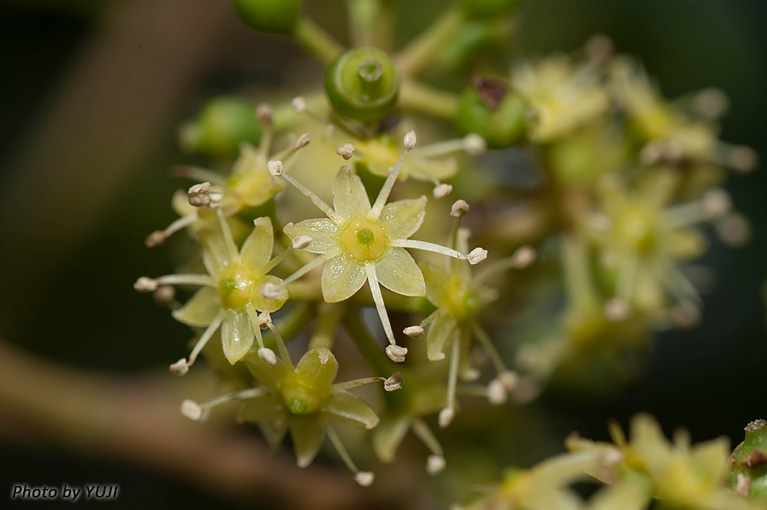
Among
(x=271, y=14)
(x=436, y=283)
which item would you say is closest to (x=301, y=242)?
(x=436, y=283)

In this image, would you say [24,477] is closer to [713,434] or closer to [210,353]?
[210,353]

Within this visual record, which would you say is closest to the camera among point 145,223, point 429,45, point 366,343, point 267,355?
point 267,355

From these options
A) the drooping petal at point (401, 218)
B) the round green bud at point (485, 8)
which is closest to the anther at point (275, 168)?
the drooping petal at point (401, 218)

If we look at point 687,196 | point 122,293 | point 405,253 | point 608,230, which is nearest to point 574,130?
point 608,230

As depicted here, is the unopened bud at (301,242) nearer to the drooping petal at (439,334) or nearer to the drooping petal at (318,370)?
the drooping petal at (318,370)

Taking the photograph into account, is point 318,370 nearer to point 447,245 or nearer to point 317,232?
point 317,232

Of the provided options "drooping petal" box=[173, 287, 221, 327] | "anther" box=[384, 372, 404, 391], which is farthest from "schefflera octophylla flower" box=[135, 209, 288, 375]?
"anther" box=[384, 372, 404, 391]

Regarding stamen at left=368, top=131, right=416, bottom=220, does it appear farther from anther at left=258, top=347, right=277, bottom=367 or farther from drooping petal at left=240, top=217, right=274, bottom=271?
anther at left=258, top=347, right=277, bottom=367
